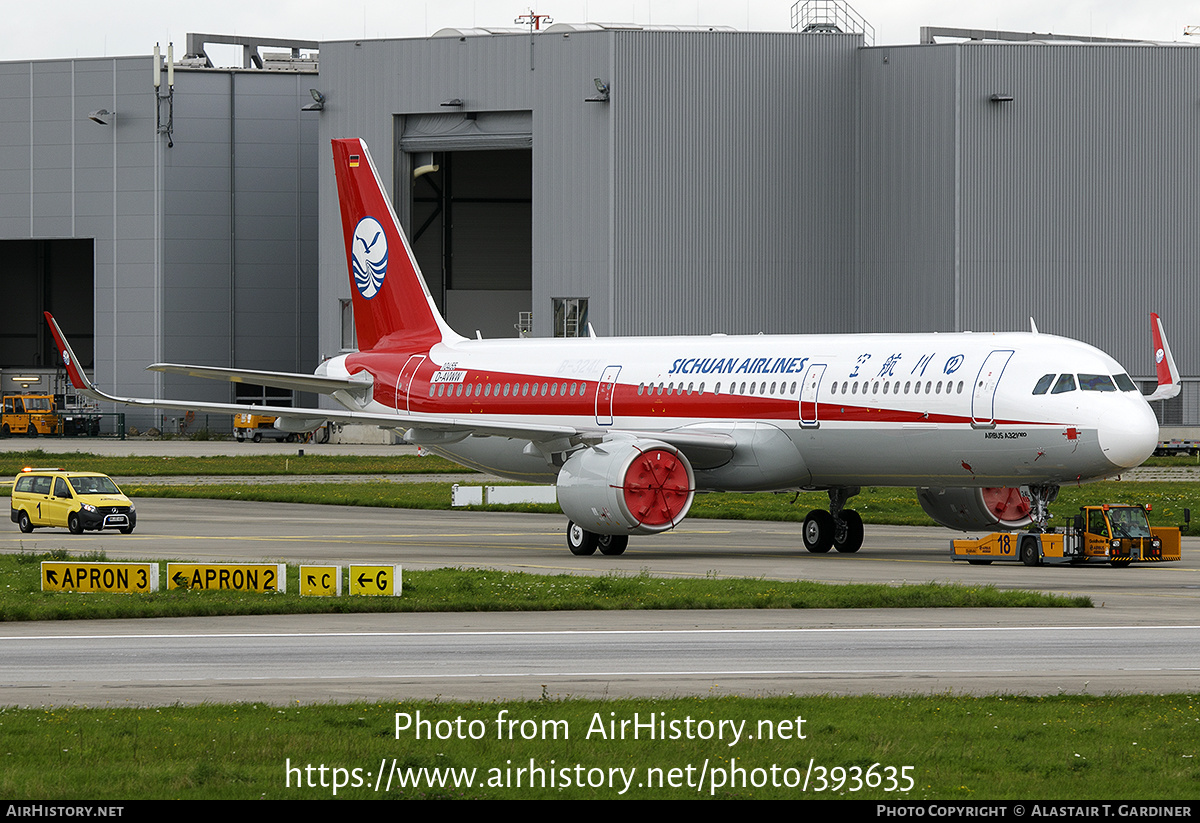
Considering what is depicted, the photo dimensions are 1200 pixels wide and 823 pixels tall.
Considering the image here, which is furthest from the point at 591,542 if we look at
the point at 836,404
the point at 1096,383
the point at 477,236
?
the point at 477,236

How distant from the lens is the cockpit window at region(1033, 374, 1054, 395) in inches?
1235

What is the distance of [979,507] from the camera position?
36.1 m

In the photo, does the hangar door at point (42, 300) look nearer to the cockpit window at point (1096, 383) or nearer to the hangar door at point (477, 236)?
the hangar door at point (477, 236)

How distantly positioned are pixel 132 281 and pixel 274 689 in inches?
3366

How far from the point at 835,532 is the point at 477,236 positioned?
223 feet

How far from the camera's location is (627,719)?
47.0 ft

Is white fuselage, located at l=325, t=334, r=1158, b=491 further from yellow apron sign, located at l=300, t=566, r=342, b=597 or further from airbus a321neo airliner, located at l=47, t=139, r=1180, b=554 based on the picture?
yellow apron sign, located at l=300, t=566, r=342, b=597

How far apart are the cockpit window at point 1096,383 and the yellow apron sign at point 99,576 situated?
18.3 metres

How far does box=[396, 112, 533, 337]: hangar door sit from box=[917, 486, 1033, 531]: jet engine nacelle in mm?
62779

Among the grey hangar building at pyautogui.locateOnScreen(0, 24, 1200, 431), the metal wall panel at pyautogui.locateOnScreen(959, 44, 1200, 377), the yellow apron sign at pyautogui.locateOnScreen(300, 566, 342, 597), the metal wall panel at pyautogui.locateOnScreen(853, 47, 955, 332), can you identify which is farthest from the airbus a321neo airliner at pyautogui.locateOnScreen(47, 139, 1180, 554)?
the metal wall panel at pyautogui.locateOnScreen(959, 44, 1200, 377)

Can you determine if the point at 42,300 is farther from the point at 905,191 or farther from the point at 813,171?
the point at 905,191

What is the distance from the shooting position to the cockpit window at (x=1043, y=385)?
103ft
